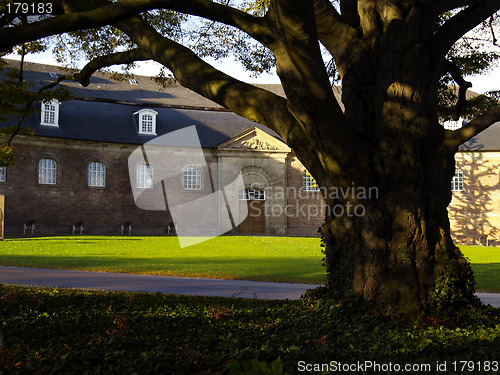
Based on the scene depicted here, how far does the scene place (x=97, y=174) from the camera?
37375 millimetres

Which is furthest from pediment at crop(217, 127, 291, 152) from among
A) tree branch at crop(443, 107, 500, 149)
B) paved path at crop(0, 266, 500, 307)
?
tree branch at crop(443, 107, 500, 149)

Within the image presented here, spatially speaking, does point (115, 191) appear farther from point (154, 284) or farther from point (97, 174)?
point (154, 284)

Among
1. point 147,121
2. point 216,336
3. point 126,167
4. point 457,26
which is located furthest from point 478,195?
point 216,336

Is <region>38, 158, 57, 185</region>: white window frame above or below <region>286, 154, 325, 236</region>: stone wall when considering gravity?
above

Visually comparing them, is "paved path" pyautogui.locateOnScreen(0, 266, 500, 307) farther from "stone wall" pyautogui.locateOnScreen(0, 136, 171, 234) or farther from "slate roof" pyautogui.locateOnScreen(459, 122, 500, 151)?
"slate roof" pyautogui.locateOnScreen(459, 122, 500, 151)

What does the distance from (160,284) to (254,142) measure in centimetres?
2947

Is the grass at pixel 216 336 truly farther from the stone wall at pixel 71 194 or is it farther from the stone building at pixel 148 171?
the stone building at pixel 148 171

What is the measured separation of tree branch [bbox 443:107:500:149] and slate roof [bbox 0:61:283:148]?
32.2 metres

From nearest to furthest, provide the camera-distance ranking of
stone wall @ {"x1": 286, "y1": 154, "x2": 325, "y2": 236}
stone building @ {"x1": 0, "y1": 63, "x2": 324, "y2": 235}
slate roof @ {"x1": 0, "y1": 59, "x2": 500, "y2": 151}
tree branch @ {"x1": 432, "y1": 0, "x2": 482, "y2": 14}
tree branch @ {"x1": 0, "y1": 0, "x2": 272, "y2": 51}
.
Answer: tree branch @ {"x1": 0, "y1": 0, "x2": 272, "y2": 51}
tree branch @ {"x1": 432, "y1": 0, "x2": 482, "y2": 14}
stone building @ {"x1": 0, "y1": 63, "x2": 324, "y2": 235}
slate roof @ {"x1": 0, "y1": 59, "x2": 500, "y2": 151}
stone wall @ {"x1": 286, "y1": 154, "x2": 325, "y2": 236}

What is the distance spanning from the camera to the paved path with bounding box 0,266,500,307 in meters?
9.91

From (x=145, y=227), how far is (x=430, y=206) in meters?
32.9

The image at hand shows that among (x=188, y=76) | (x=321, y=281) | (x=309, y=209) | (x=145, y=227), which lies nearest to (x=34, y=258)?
(x=321, y=281)

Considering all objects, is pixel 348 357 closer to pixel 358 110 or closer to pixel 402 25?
pixel 358 110

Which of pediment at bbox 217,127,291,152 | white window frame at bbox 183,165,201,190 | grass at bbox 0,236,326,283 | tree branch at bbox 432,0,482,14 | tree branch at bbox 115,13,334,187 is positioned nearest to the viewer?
tree branch at bbox 115,13,334,187
